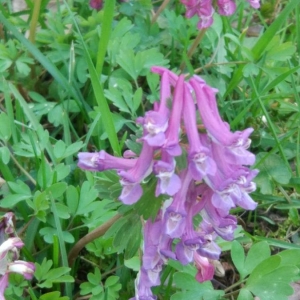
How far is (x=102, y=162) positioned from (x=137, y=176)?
106mm

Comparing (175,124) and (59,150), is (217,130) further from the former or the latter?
(59,150)

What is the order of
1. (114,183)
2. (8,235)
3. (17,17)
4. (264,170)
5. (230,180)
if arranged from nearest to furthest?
(230,180) < (114,183) < (8,235) < (264,170) < (17,17)

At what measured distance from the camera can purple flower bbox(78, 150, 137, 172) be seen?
4.82 feet

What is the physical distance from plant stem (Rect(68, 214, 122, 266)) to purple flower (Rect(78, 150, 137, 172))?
21 cm

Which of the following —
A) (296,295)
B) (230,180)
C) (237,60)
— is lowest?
(296,295)

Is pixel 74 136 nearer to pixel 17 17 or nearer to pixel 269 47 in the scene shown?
pixel 17 17

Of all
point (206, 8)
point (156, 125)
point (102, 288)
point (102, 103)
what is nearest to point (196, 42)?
point (206, 8)

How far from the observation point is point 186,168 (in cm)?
146

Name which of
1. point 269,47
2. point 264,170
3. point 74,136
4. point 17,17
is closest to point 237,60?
point 269,47

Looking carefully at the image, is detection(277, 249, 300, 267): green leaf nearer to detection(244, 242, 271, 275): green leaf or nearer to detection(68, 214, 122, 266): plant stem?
detection(244, 242, 271, 275): green leaf

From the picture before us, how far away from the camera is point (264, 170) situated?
241 cm

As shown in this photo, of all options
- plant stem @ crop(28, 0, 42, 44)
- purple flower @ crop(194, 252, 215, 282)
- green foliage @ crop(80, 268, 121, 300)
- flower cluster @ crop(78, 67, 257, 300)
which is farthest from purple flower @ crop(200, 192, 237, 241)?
plant stem @ crop(28, 0, 42, 44)

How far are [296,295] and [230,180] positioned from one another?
107cm

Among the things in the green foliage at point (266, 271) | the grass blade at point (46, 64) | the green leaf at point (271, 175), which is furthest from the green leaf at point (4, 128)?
the green leaf at point (271, 175)
